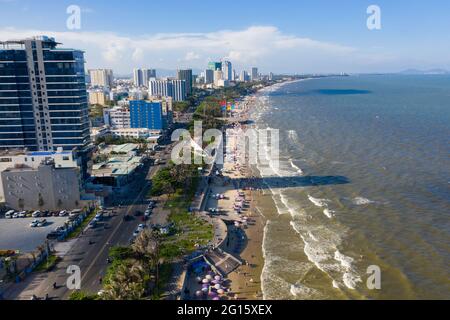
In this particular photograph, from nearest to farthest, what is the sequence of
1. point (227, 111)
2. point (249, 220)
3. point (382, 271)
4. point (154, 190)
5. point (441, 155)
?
point (382, 271) → point (249, 220) → point (154, 190) → point (441, 155) → point (227, 111)

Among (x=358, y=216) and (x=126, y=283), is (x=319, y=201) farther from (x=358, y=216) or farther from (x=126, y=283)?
(x=126, y=283)

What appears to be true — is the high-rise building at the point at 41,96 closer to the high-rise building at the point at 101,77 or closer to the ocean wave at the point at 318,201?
the ocean wave at the point at 318,201

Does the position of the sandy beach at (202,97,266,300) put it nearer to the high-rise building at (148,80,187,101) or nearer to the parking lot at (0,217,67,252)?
the parking lot at (0,217,67,252)

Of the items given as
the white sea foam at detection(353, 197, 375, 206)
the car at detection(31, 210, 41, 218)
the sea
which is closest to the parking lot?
the car at detection(31, 210, 41, 218)

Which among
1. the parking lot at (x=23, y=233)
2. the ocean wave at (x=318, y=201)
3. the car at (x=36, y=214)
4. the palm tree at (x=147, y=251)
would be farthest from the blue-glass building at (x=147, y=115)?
the palm tree at (x=147, y=251)

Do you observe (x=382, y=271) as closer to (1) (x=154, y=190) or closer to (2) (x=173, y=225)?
(2) (x=173, y=225)

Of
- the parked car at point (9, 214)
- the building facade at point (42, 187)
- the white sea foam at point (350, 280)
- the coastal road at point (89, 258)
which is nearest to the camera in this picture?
the coastal road at point (89, 258)

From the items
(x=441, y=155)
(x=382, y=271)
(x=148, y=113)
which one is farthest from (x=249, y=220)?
(x=148, y=113)
